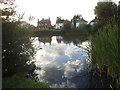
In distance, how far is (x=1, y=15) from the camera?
5.79 m

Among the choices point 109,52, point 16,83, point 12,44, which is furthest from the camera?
point 12,44

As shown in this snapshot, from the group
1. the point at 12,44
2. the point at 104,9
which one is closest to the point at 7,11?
the point at 12,44

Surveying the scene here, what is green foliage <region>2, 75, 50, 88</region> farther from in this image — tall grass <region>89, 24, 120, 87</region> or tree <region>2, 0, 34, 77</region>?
tall grass <region>89, 24, 120, 87</region>

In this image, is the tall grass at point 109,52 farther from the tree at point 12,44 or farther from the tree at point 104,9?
the tree at point 104,9

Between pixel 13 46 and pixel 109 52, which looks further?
pixel 13 46

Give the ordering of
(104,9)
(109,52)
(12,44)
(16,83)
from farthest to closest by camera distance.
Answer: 1. (104,9)
2. (12,44)
3. (16,83)
4. (109,52)

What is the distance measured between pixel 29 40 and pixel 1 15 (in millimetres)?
1320

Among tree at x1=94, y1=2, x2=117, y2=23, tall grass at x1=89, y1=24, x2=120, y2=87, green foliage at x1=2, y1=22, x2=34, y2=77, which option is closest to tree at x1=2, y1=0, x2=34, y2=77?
green foliage at x1=2, y1=22, x2=34, y2=77

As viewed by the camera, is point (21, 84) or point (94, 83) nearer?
point (21, 84)

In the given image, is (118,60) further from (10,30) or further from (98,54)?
(10,30)

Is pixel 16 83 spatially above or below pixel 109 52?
below

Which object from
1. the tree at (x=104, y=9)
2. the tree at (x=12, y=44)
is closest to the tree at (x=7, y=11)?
the tree at (x=12, y=44)

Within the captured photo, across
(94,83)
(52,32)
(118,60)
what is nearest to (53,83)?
(94,83)

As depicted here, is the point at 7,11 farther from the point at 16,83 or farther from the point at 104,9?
the point at 104,9
